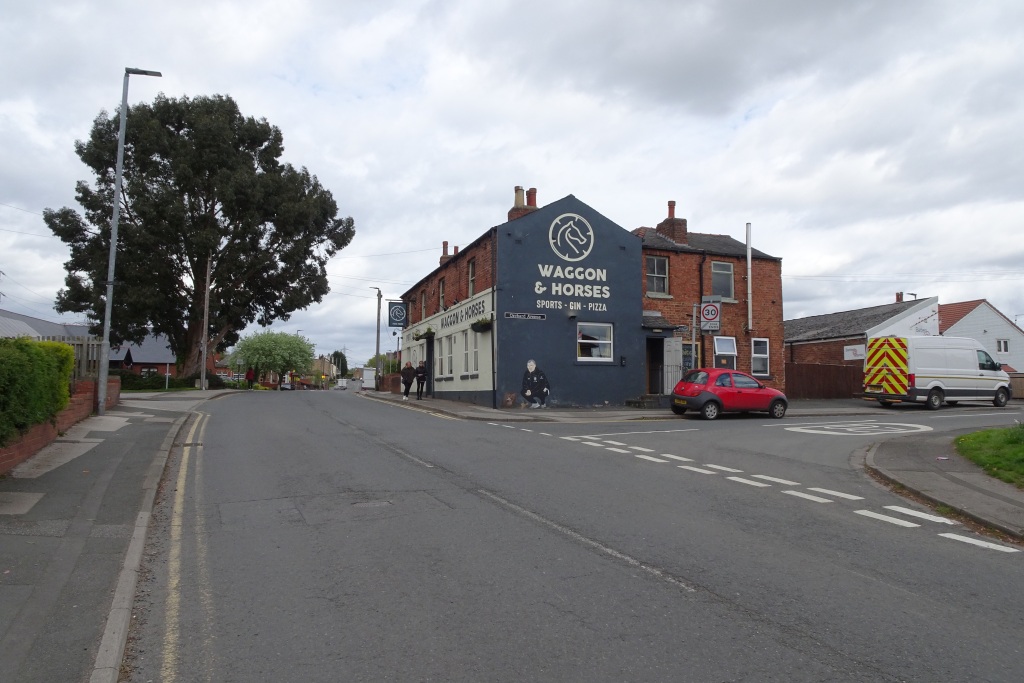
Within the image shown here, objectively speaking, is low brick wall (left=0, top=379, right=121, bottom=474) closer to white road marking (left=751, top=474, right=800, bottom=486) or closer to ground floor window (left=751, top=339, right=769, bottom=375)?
white road marking (left=751, top=474, right=800, bottom=486)

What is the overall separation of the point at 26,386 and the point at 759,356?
25593mm

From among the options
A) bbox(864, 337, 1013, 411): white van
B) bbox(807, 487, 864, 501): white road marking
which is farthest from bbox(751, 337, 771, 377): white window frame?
bbox(807, 487, 864, 501): white road marking

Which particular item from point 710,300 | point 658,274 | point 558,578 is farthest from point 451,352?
point 558,578

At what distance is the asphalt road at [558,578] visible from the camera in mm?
4129

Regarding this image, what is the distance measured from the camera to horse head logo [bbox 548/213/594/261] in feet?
84.1

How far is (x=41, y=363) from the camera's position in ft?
32.7

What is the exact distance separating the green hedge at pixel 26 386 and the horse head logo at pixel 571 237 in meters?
16.7

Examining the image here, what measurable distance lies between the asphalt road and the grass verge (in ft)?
5.61

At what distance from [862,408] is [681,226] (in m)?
9.63

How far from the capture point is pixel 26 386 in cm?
876

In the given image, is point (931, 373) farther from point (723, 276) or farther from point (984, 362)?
point (723, 276)

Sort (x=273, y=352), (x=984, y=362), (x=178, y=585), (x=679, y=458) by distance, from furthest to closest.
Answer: (x=273, y=352)
(x=984, y=362)
(x=679, y=458)
(x=178, y=585)

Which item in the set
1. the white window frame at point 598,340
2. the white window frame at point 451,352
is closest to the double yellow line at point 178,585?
the white window frame at point 598,340

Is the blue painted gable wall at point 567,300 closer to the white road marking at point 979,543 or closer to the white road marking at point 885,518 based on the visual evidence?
the white road marking at point 885,518
